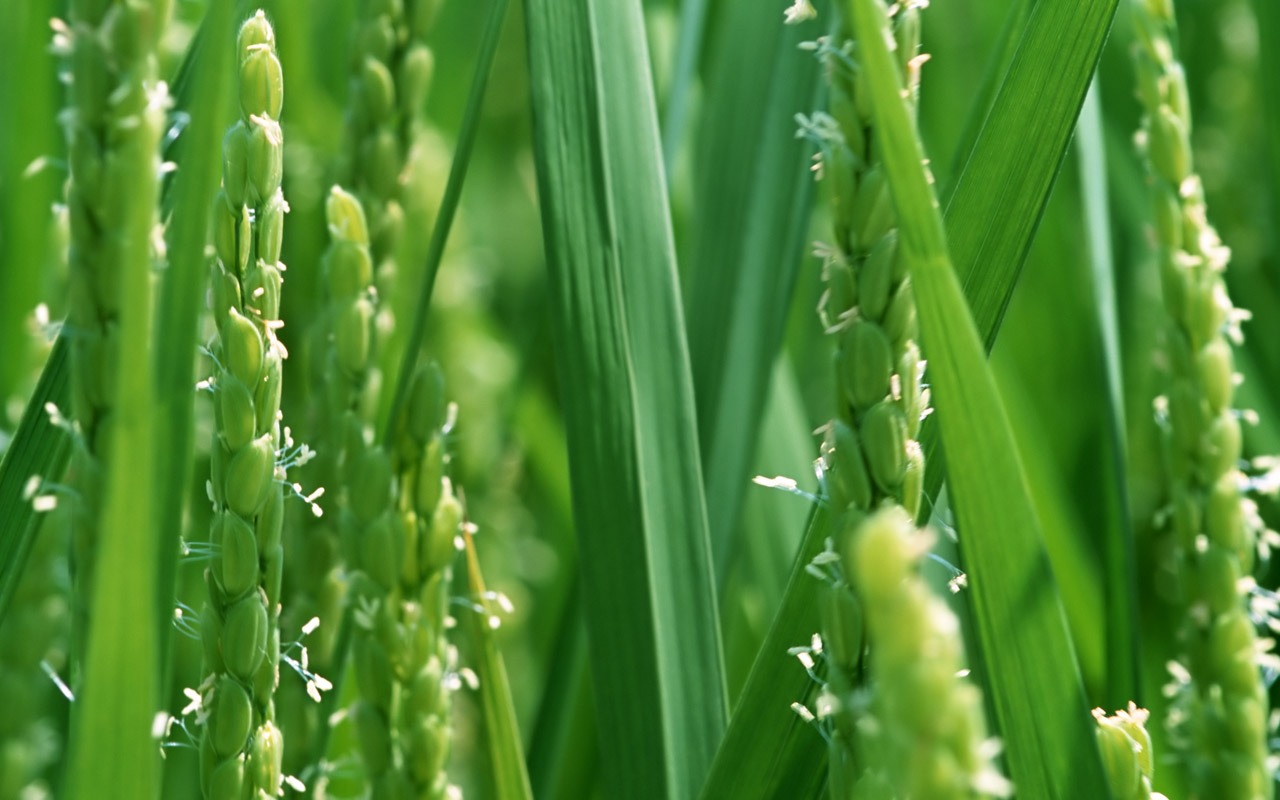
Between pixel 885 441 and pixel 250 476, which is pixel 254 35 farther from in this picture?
pixel 885 441

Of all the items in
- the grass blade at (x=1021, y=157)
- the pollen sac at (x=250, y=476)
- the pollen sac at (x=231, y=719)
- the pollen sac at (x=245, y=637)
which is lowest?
the pollen sac at (x=231, y=719)

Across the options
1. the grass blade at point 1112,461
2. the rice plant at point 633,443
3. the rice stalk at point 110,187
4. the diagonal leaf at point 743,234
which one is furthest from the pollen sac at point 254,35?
the grass blade at point 1112,461

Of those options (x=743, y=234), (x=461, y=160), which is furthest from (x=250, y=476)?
(x=743, y=234)

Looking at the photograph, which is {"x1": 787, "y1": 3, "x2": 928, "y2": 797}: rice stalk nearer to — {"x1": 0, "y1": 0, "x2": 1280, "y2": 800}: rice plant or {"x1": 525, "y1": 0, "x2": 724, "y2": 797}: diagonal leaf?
{"x1": 0, "y1": 0, "x2": 1280, "y2": 800}: rice plant

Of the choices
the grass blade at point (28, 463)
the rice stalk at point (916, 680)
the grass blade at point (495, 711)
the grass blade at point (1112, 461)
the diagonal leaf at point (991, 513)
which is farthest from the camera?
the grass blade at point (1112, 461)

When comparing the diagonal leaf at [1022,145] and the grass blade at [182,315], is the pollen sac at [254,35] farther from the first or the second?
the diagonal leaf at [1022,145]

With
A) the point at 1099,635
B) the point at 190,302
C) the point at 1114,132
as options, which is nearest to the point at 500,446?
the point at 1099,635

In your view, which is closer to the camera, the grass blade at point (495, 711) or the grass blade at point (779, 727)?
the grass blade at point (779, 727)
